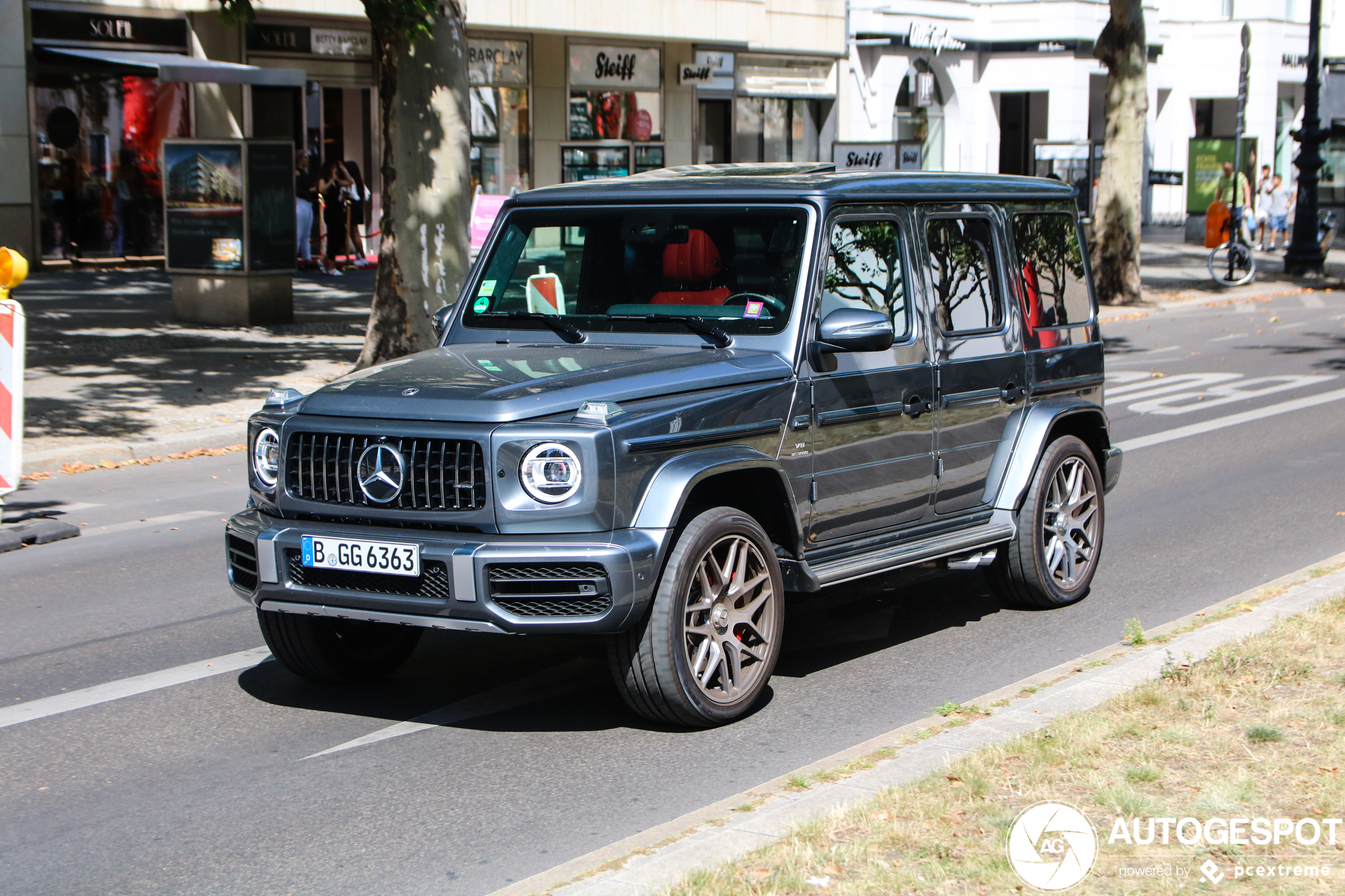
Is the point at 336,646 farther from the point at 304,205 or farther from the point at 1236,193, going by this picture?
the point at 1236,193

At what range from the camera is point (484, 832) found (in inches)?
183

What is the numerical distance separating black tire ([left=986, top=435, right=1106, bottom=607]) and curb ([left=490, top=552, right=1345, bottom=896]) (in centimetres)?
66

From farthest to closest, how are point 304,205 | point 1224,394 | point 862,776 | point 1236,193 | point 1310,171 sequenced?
point 1310,171, point 1236,193, point 304,205, point 1224,394, point 862,776

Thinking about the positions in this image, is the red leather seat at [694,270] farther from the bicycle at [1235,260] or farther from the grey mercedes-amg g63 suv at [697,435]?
the bicycle at [1235,260]

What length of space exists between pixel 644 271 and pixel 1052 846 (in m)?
3.02

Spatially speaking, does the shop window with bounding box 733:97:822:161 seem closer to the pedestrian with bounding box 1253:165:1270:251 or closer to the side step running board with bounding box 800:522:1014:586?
the pedestrian with bounding box 1253:165:1270:251

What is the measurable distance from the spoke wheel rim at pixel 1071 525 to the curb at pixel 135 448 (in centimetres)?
748

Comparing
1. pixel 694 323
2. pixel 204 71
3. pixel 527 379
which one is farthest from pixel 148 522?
pixel 204 71

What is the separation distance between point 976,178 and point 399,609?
3.53m

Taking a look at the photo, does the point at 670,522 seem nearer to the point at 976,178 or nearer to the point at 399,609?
the point at 399,609

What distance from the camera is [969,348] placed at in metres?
6.85

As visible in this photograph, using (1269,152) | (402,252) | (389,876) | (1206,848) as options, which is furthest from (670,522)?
(1269,152)

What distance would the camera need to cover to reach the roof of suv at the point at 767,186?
6.23m

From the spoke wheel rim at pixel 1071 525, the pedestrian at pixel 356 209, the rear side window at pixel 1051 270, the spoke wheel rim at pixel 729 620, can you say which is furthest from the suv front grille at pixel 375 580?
the pedestrian at pixel 356 209
